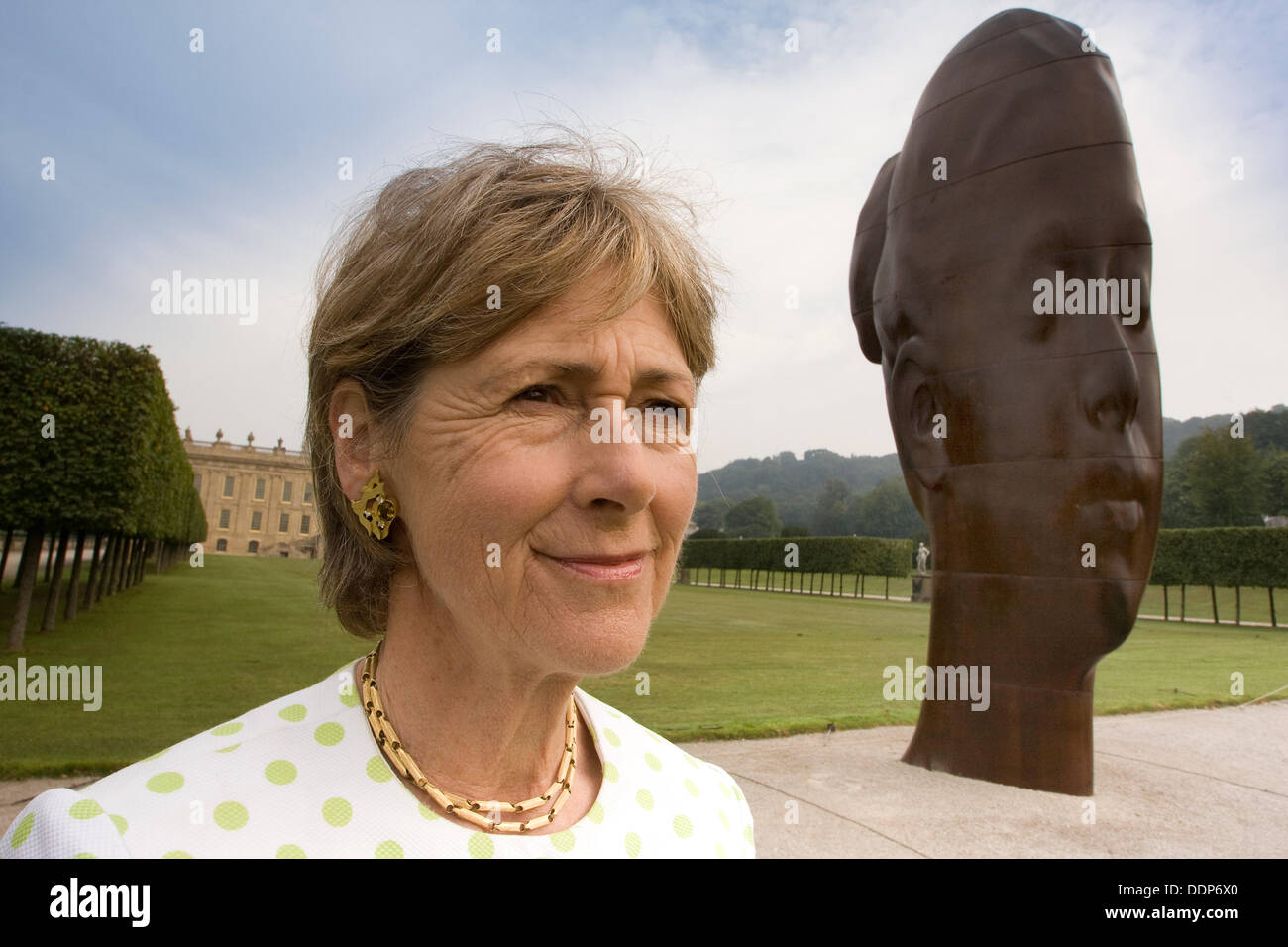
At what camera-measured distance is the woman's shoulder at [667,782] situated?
67.2 inches

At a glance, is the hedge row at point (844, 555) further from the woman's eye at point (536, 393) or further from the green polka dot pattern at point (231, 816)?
the green polka dot pattern at point (231, 816)

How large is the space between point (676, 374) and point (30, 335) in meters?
18.1

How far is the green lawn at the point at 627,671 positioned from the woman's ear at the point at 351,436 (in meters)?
0.59

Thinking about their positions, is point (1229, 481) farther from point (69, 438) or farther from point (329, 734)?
point (329, 734)

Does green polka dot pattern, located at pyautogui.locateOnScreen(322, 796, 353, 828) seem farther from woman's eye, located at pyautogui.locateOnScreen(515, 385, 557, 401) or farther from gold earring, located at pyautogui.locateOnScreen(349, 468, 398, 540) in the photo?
woman's eye, located at pyautogui.locateOnScreen(515, 385, 557, 401)

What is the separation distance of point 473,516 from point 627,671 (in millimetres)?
14581

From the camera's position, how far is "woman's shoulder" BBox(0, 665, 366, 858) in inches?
44.1

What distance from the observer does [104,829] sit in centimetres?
112

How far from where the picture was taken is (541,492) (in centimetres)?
128

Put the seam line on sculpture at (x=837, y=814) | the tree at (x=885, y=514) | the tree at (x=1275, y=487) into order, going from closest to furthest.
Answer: the seam line on sculpture at (x=837, y=814) < the tree at (x=1275, y=487) < the tree at (x=885, y=514)

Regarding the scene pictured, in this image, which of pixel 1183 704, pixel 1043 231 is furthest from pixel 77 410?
pixel 1183 704

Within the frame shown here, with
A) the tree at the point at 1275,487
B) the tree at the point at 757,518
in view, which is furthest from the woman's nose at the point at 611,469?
the tree at the point at 757,518

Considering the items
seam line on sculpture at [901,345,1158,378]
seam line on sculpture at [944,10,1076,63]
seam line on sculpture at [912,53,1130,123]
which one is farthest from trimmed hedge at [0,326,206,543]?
seam line on sculpture at [944,10,1076,63]

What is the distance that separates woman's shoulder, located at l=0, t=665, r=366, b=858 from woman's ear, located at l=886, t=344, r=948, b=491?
6.67 m
